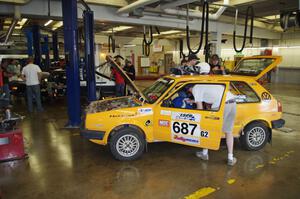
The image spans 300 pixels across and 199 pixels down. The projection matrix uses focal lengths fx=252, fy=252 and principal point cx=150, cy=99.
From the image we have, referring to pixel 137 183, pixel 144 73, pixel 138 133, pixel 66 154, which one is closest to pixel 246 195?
pixel 137 183

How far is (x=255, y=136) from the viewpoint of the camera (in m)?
4.86

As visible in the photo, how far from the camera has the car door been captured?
4.07 meters

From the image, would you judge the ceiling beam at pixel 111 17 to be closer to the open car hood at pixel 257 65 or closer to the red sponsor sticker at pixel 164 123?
the open car hood at pixel 257 65

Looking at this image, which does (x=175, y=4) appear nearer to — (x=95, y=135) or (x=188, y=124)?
(x=188, y=124)

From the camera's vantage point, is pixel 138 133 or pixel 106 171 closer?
pixel 106 171

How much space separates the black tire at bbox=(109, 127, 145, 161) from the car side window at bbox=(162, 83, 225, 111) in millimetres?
730

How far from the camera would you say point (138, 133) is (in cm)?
439

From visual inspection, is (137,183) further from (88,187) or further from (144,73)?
(144,73)

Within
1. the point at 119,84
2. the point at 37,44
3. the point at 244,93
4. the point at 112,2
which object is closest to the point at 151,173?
the point at 244,93

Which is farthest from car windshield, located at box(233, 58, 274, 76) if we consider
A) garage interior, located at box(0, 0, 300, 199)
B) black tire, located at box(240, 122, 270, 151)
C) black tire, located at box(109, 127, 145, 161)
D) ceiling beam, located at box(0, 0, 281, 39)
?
ceiling beam, located at box(0, 0, 281, 39)

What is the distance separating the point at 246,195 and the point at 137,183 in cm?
149

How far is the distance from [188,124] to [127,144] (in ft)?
3.67

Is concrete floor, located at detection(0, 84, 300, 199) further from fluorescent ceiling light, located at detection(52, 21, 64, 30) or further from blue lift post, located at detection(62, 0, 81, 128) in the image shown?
fluorescent ceiling light, located at detection(52, 21, 64, 30)

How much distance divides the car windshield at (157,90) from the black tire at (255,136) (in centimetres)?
171
